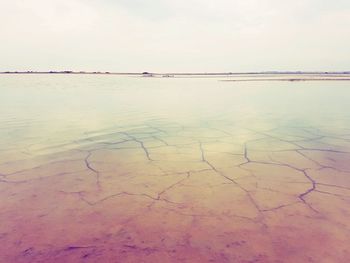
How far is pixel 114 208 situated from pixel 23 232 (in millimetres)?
724

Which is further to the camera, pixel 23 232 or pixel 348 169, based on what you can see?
pixel 348 169

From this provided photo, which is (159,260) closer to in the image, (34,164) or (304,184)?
(304,184)

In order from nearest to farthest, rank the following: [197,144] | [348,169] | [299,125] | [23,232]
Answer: [23,232] → [348,169] → [197,144] → [299,125]

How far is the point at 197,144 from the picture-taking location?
187 inches

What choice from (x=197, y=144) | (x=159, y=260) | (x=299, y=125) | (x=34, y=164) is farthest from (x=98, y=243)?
(x=299, y=125)

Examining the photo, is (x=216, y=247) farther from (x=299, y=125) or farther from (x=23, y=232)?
(x=299, y=125)

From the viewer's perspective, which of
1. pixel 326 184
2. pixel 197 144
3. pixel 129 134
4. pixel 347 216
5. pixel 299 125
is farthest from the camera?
pixel 299 125

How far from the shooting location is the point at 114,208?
8.20ft

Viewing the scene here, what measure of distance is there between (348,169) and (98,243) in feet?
10.2

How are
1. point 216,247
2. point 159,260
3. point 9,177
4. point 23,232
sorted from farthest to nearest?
point 9,177, point 23,232, point 216,247, point 159,260

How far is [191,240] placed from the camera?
6.64 ft

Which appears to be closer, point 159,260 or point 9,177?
point 159,260

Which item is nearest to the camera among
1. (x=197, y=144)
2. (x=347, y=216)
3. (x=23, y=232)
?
(x=23, y=232)

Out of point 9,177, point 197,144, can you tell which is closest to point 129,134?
point 197,144
